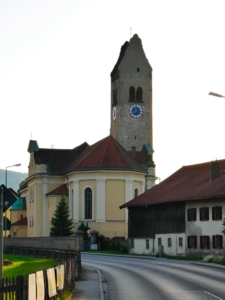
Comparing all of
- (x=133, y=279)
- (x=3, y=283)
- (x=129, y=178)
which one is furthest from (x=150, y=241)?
(x=3, y=283)

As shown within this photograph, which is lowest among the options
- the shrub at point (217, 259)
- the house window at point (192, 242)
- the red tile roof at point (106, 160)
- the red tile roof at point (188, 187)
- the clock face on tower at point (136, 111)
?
the shrub at point (217, 259)

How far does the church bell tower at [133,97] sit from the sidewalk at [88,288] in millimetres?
86853

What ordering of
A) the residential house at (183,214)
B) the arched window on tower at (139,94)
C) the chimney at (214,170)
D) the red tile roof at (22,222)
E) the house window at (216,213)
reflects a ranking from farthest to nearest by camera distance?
the arched window on tower at (139,94), the red tile roof at (22,222), the chimney at (214,170), the residential house at (183,214), the house window at (216,213)

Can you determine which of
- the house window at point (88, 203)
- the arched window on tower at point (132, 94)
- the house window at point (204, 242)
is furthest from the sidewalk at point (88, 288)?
the arched window on tower at point (132, 94)

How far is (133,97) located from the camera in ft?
426

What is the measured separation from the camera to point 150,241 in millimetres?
78188

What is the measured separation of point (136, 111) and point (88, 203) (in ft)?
101

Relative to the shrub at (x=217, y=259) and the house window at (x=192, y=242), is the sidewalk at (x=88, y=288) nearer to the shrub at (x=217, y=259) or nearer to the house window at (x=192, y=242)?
the shrub at (x=217, y=259)

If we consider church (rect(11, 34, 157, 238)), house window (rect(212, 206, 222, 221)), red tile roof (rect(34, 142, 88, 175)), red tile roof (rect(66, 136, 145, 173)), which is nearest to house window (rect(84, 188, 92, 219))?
church (rect(11, 34, 157, 238))

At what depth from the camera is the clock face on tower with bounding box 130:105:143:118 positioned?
424ft

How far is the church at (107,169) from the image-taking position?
10219 centimetres

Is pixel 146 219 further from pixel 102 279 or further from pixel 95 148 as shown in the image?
pixel 102 279

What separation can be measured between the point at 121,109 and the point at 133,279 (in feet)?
303

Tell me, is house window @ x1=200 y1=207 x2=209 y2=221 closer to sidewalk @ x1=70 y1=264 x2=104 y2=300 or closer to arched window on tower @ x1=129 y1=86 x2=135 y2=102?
sidewalk @ x1=70 y1=264 x2=104 y2=300
